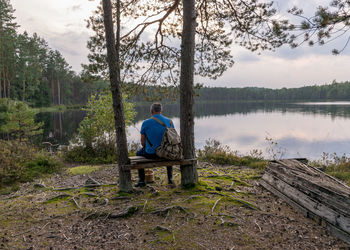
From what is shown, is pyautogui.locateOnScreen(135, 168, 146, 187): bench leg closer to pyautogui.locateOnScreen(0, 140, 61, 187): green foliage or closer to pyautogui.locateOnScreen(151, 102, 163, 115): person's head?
pyautogui.locateOnScreen(151, 102, 163, 115): person's head

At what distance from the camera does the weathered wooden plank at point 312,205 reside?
3.21m

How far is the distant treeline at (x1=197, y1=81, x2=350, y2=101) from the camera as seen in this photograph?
105 meters

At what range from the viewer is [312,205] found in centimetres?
379

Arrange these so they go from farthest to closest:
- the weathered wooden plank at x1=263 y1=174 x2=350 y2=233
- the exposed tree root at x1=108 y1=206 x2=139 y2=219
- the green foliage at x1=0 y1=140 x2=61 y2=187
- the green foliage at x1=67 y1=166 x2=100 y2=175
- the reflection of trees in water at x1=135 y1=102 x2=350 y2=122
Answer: the reflection of trees in water at x1=135 y1=102 x2=350 y2=122 < the green foliage at x1=67 y1=166 x2=100 y2=175 < the green foliage at x1=0 y1=140 x2=61 y2=187 < the exposed tree root at x1=108 y1=206 x2=139 y2=219 < the weathered wooden plank at x1=263 y1=174 x2=350 y2=233

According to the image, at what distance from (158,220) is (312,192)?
2.65m

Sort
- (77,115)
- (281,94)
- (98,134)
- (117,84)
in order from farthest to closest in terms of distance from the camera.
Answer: (281,94)
(77,115)
(98,134)
(117,84)

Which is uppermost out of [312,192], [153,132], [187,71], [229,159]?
[187,71]

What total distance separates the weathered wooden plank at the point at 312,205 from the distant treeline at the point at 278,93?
103 meters

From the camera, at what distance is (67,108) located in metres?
64.4

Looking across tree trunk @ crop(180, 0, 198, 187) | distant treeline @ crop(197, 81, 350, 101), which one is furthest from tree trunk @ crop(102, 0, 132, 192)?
distant treeline @ crop(197, 81, 350, 101)

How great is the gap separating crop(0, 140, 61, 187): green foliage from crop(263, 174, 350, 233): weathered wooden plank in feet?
21.9

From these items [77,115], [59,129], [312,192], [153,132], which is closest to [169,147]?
[153,132]

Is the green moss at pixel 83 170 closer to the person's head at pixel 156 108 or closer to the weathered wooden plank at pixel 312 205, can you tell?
the person's head at pixel 156 108

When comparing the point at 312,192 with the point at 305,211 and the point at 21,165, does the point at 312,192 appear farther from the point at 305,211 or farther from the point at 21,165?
the point at 21,165
